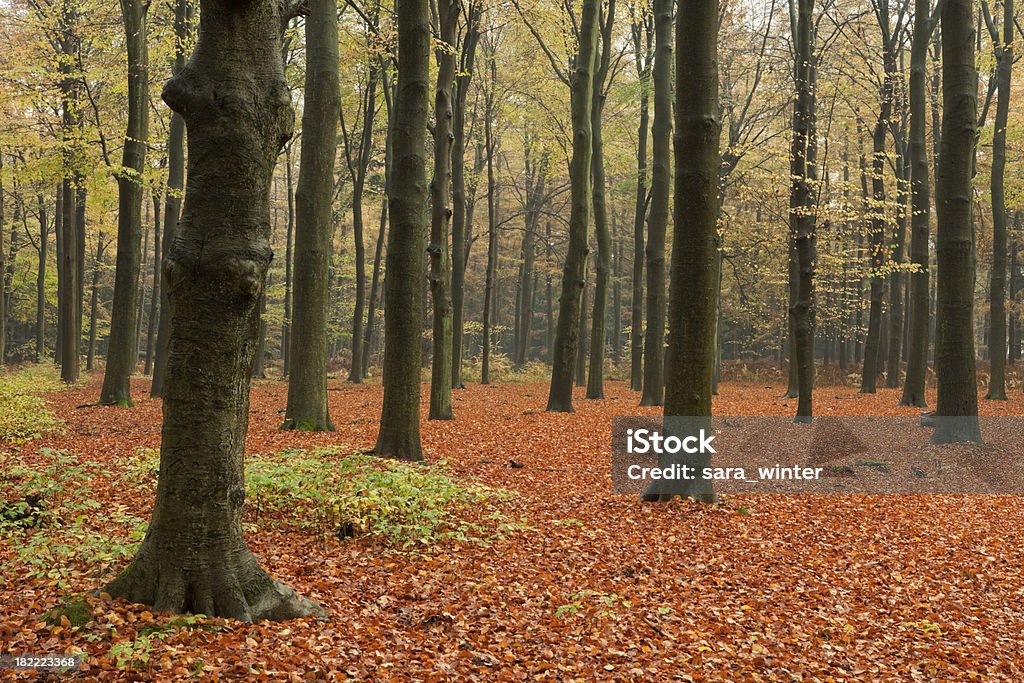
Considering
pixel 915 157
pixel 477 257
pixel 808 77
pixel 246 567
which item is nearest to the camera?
pixel 246 567

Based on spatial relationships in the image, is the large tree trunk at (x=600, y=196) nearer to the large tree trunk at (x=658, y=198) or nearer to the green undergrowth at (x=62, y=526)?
the large tree trunk at (x=658, y=198)

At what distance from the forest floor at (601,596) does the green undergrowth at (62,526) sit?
36mm

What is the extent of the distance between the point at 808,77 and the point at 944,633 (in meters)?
11.5

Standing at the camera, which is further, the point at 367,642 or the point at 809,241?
the point at 809,241

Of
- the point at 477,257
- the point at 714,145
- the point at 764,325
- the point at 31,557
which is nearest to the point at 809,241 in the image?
the point at 714,145

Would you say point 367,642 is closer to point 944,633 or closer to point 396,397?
point 944,633

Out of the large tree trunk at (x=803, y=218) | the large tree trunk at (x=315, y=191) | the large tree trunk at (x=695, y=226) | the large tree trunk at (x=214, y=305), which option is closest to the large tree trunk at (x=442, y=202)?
the large tree trunk at (x=315, y=191)

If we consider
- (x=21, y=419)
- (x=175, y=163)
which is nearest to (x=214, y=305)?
(x=21, y=419)

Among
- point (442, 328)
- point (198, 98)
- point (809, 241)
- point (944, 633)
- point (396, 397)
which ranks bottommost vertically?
point (944, 633)

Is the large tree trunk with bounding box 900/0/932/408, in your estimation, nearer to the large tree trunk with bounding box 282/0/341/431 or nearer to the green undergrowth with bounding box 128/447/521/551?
the large tree trunk with bounding box 282/0/341/431

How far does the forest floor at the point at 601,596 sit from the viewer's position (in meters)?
A: 3.66

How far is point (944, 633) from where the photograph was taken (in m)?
4.74

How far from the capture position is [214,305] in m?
3.76

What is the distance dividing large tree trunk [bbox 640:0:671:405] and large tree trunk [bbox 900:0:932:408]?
5.75 m
